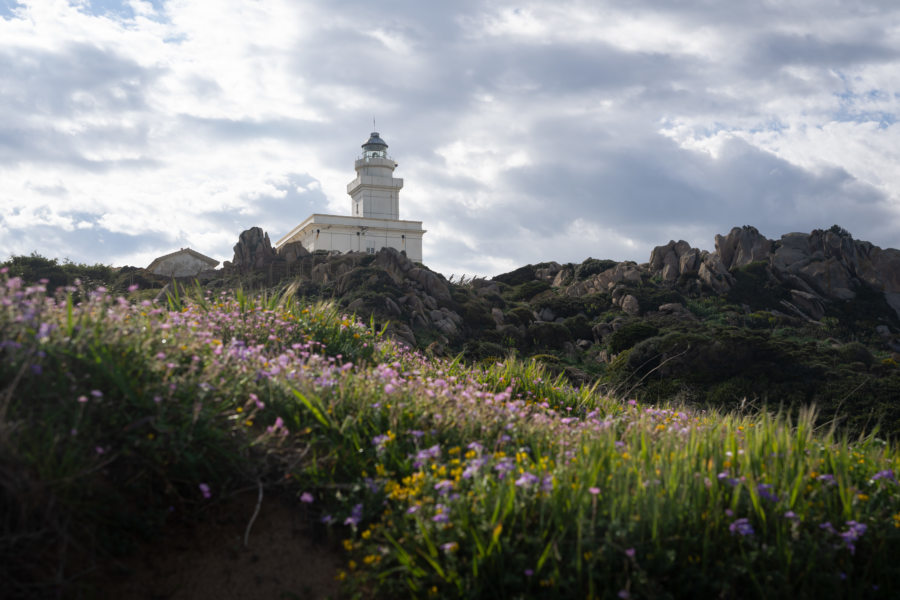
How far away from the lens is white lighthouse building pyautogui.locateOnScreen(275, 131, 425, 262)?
4938 cm

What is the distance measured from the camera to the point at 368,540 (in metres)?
4.54

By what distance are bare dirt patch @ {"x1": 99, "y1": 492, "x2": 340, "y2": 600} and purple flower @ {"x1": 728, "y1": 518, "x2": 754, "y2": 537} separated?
237cm

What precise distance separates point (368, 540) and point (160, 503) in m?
1.37

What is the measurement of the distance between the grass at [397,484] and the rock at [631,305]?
21.7 meters

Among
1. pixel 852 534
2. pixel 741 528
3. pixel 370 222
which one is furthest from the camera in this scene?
pixel 370 222

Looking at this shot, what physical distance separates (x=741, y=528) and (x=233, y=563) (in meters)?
3.07

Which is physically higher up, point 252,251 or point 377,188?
point 377,188

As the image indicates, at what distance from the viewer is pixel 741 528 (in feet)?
13.7

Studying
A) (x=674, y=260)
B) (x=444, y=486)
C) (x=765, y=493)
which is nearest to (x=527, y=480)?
(x=444, y=486)

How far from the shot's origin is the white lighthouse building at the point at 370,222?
49375mm

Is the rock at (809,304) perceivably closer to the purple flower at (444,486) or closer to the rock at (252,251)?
the rock at (252,251)

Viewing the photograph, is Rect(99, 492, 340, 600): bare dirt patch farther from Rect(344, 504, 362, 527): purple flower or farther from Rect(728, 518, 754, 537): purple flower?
Rect(728, 518, 754, 537): purple flower

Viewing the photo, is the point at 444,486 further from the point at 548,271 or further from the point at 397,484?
the point at 548,271

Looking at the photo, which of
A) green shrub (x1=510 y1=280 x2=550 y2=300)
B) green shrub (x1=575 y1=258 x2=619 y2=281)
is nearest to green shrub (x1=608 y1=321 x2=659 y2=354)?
green shrub (x1=510 y1=280 x2=550 y2=300)
